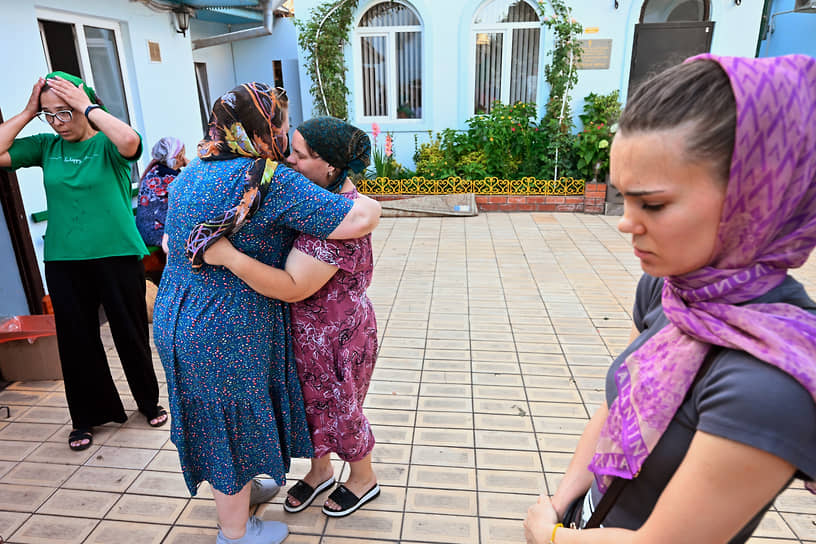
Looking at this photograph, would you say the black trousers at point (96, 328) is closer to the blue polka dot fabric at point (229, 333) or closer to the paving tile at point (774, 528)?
the blue polka dot fabric at point (229, 333)

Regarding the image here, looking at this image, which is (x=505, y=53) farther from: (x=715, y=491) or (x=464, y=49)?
(x=715, y=491)

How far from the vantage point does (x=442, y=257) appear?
5656 mm

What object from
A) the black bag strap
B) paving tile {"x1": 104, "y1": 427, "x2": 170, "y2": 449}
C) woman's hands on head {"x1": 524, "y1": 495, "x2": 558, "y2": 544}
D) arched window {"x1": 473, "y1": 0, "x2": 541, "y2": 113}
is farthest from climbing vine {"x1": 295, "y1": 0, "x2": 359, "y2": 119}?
the black bag strap

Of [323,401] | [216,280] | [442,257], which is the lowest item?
[442,257]

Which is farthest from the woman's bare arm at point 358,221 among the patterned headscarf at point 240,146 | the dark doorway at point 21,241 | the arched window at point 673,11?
the arched window at point 673,11

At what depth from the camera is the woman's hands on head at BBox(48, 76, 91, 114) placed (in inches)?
87.5

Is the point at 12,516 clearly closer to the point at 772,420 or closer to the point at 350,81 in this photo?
the point at 772,420

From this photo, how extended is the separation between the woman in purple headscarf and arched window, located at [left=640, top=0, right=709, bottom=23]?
8.56 m

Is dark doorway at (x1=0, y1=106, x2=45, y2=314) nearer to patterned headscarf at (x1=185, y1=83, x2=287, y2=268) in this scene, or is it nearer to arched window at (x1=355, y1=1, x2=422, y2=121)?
patterned headscarf at (x1=185, y1=83, x2=287, y2=268)

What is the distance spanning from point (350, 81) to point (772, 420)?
8.89 meters

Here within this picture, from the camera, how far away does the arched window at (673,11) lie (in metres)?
7.72

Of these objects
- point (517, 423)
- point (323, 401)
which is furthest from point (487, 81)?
point (323, 401)

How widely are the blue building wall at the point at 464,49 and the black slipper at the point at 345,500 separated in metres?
7.23

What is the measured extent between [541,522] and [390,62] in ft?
28.5
